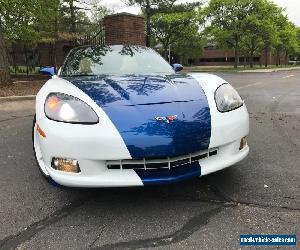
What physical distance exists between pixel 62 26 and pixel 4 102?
804 inches

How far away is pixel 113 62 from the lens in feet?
14.8

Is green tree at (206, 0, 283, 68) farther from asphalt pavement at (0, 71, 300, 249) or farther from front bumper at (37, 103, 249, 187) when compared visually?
front bumper at (37, 103, 249, 187)

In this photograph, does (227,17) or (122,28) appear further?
(227,17)

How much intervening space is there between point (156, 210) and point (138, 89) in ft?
3.56

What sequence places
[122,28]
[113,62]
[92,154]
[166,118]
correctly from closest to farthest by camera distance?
[92,154], [166,118], [113,62], [122,28]

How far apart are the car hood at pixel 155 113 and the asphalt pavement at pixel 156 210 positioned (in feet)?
1.76

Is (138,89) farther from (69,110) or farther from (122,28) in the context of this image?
(122,28)

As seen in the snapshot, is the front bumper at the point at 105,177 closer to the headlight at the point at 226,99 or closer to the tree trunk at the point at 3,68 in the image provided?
the headlight at the point at 226,99

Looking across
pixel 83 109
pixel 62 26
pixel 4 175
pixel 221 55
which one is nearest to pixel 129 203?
pixel 83 109

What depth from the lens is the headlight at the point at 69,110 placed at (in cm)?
291

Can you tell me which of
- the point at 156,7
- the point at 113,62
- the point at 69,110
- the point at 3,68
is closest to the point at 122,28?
the point at 3,68

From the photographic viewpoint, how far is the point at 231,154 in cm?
318

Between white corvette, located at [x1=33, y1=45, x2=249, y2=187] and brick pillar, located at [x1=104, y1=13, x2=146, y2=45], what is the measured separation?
36.9 ft

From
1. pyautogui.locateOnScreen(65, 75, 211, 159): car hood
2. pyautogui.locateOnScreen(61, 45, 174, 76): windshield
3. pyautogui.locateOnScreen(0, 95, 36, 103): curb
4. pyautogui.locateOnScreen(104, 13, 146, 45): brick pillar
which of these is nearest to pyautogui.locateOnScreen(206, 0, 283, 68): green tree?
pyautogui.locateOnScreen(104, 13, 146, 45): brick pillar
